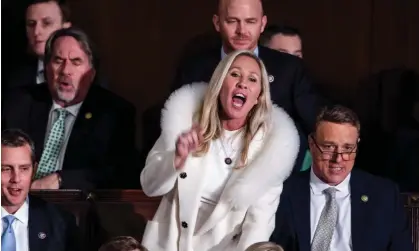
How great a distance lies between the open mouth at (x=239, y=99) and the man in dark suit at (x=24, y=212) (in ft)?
1.85

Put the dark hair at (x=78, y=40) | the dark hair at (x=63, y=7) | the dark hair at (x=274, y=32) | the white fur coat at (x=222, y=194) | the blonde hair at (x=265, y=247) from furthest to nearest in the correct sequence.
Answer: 1. the dark hair at (x=63, y=7)
2. the dark hair at (x=274, y=32)
3. the dark hair at (x=78, y=40)
4. the white fur coat at (x=222, y=194)
5. the blonde hair at (x=265, y=247)

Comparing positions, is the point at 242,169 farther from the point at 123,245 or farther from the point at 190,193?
the point at 123,245

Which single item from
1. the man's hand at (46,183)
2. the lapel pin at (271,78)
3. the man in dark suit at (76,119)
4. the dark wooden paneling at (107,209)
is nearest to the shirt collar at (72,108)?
the man in dark suit at (76,119)

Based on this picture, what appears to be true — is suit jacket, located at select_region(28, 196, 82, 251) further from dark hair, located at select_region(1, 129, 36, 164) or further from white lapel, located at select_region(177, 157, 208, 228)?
white lapel, located at select_region(177, 157, 208, 228)

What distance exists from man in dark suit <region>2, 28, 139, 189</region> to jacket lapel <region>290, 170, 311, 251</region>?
624mm

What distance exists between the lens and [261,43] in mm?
4285

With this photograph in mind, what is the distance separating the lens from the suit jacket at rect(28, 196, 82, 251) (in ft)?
11.8

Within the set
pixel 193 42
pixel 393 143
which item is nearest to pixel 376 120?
pixel 393 143

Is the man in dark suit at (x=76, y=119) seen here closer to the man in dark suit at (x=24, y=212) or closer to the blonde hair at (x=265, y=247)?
the man in dark suit at (x=24, y=212)

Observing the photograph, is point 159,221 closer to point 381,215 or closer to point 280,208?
point 280,208

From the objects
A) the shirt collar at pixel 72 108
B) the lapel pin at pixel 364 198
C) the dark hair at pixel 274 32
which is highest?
the dark hair at pixel 274 32

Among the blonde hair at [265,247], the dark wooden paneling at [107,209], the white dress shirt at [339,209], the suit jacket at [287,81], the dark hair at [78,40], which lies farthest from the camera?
the dark hair at [78,40]

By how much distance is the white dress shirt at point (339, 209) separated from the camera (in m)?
3.58

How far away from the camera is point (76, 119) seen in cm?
405
